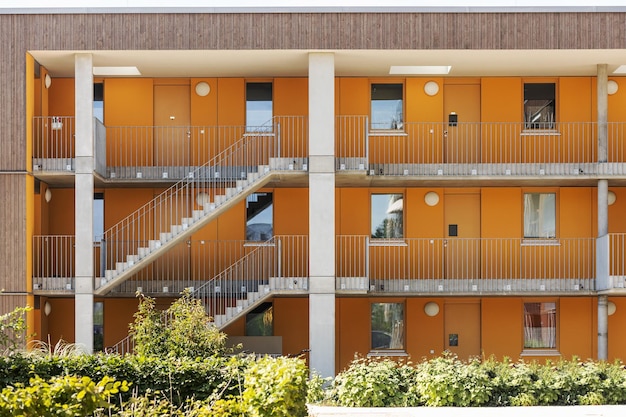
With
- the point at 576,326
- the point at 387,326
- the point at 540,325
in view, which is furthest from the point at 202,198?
the point at 576,326

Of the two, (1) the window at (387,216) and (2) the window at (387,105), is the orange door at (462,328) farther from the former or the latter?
(2) the window at (387,105)

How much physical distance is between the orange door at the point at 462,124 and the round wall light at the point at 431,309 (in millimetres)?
4082

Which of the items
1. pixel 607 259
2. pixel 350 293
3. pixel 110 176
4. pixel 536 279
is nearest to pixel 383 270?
pixel 350 293

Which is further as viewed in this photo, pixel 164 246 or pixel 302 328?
pixel 302 328

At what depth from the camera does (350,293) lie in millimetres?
22375

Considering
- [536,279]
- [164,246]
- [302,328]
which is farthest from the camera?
[302,328]

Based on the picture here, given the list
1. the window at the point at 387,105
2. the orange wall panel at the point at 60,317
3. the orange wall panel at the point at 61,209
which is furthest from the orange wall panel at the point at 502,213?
the orange wall panel at the point at 60,317

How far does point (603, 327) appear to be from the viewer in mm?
23297

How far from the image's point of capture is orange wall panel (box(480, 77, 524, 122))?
25234mm

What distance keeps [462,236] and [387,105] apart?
433 centimetres

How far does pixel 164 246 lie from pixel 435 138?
8.37 m

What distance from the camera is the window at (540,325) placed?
2528 centimetres

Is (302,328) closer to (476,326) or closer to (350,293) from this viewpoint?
(350,293)

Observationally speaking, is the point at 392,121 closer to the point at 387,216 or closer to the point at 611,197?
the point at 387,216
